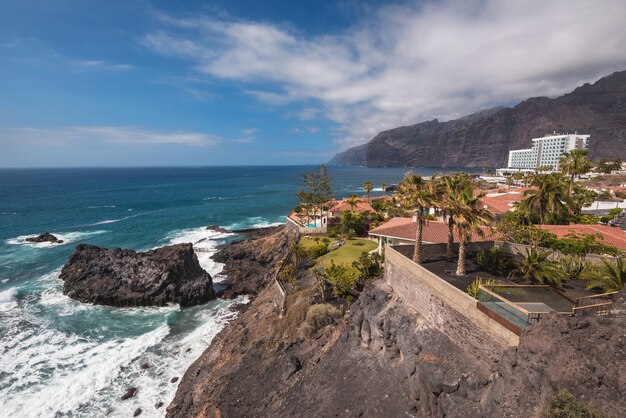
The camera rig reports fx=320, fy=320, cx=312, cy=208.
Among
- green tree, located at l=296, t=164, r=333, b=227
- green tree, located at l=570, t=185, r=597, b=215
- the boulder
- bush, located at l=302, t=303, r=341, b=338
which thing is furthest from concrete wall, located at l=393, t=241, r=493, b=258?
green tree, located at l=296, t=164, r=333, b=227

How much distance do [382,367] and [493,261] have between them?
889 cm

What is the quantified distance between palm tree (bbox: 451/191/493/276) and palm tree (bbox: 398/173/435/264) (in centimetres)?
158

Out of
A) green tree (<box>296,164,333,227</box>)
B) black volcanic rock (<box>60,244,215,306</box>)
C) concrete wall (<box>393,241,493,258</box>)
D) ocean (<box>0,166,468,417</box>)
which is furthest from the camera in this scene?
green tree (<box>296,164,333,227</box>)

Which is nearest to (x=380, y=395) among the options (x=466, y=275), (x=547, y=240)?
(x=466, y=275)

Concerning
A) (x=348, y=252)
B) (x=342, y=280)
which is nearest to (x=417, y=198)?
(x=342, y=280)

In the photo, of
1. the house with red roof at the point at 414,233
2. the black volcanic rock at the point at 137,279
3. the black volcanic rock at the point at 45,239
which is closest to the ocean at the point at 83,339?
the black volcanic rock at the point at 137,279

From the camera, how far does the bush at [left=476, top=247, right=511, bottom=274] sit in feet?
61.2

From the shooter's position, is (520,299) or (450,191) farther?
(450,191)

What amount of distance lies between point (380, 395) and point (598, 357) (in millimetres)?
9850

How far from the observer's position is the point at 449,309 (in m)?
15.0

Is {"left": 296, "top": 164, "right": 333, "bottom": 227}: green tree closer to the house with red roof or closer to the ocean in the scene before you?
the ocean

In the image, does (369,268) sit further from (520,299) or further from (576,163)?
(576,163)

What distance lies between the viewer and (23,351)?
91.1 ft

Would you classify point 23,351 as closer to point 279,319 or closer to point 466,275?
point 279,319
